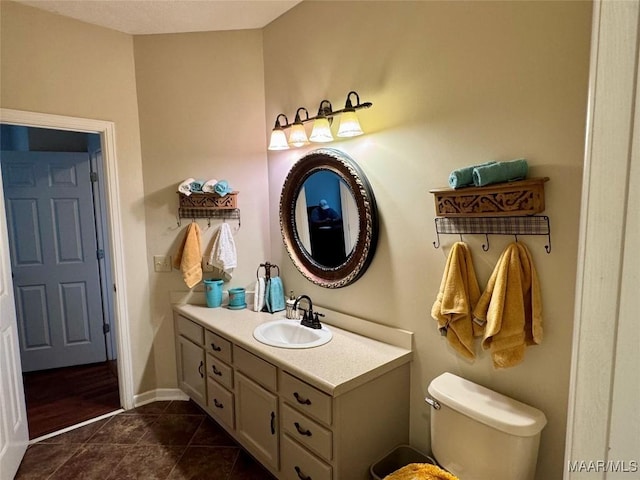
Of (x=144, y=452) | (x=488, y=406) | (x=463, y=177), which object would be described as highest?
(x=463, y=177)

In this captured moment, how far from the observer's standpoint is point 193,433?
7.79 ft

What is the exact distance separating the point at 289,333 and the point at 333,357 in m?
0.54

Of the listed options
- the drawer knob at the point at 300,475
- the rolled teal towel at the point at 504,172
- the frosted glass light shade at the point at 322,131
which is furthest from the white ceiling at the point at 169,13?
the drawer knob at the point at 300,475

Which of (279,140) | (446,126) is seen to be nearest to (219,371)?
(279,140)

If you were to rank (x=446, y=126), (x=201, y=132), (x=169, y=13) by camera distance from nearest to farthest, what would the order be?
1. (x=446, y=126)
2. (x=169, y=13)
3. (x=201, y=132)

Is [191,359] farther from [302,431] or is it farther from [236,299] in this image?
[302,431]

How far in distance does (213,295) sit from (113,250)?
774 millimetres

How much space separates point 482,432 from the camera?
1325mm

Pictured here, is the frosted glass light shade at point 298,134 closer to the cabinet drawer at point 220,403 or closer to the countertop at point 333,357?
the countertop at point 333,357

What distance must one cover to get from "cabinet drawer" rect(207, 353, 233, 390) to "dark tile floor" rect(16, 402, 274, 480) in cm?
45

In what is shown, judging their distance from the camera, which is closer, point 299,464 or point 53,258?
point 299,464

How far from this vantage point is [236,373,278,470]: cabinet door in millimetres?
1805

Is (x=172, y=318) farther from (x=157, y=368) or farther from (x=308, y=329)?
(x=308, y=329)

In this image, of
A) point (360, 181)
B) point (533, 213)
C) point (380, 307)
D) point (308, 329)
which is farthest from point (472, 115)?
point (308, 329)
